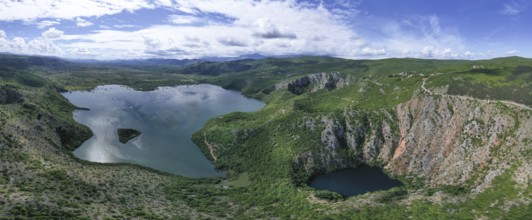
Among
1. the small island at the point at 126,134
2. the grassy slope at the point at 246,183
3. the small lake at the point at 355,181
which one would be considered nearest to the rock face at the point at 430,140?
the small lake at the point at 355,181

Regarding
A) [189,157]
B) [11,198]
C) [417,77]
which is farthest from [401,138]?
[11,198]

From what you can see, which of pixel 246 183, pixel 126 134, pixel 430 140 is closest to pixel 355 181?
pixel 430 140

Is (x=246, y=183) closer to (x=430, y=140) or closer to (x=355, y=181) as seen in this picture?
(x=355, y=181)

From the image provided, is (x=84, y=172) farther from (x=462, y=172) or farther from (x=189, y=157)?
(x=462, y=172)

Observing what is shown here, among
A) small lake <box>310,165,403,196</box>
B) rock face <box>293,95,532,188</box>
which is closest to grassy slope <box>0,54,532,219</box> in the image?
rock face <box>293,95,532,188</box>

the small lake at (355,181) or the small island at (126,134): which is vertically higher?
the small island at (126,134)

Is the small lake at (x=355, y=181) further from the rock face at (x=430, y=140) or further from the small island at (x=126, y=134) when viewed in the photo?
the small island at (x=126, y=134)

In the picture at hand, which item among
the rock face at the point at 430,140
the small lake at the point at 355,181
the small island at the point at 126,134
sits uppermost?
the rock face at the point at 430,140
